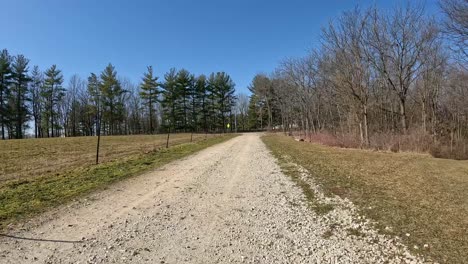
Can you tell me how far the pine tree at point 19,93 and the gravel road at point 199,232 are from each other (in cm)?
6025

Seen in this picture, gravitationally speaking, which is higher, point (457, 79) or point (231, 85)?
point (231, 85)

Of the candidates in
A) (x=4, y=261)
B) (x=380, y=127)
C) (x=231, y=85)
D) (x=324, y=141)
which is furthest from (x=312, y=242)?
(x=231, y=85)

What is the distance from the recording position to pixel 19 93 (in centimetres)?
5681

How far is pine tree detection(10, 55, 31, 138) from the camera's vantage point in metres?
55.9

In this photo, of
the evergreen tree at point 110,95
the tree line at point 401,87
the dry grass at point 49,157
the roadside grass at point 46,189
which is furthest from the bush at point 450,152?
the evergreen tree at point 110,95

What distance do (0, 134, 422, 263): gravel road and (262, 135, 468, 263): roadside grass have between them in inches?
14.4

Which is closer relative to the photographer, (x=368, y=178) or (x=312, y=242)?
(x=312, y=242)

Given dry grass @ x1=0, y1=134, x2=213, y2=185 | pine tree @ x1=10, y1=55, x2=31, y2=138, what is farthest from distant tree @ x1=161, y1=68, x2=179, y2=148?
dry grass @ x1=0, y1=134, x2=213, y2=185

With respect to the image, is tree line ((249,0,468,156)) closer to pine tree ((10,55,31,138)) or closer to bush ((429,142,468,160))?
bush ((429,142,468,160))

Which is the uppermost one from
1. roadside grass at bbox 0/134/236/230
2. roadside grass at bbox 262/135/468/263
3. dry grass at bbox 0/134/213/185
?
dry grass at bbox 0/134/213/185

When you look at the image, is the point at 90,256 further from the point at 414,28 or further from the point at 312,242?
the point at 414,28

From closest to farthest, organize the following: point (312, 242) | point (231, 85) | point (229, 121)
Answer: point (312, 242) → point (231, 85) → point (229, 121)

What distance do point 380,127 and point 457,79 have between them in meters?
6.99

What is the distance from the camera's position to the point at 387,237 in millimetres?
4621
